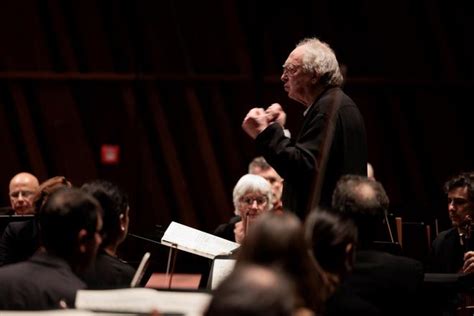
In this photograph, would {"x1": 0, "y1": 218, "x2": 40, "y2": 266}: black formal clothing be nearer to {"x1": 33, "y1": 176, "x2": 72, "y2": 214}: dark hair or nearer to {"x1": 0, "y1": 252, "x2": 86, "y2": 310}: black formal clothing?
{"x1": 33, "y1": 176, "x2": 72, "y2": 214}: dark hair

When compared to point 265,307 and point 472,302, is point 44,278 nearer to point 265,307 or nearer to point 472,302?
point 265,307

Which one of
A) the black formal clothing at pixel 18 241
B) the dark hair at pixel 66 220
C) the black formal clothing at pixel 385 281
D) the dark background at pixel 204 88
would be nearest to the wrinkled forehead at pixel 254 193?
the black formal clothing at pixel 18 241

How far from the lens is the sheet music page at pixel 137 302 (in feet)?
7.93

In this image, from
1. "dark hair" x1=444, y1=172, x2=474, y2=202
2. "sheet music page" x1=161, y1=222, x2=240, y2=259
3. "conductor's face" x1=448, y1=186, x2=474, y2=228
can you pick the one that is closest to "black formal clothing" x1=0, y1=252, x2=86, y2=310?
"sheet music page" x1=161, y1=222, x2=240, y2=259

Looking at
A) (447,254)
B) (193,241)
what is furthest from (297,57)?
(447,254)

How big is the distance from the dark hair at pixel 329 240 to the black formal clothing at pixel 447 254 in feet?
7.12

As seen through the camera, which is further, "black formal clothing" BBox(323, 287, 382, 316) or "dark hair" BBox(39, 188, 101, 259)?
"dark hair" BBox(39, 188, 101, 259)

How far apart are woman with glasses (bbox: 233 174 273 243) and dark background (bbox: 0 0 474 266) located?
3255 mm

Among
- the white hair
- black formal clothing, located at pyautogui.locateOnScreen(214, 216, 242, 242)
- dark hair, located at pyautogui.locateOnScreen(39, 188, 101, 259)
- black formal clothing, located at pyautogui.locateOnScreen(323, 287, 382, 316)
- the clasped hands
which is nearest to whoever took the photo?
black formal clothing, located at pyautogui.locateOnScreen(323, 287, 382, 316)

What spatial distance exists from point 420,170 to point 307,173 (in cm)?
527

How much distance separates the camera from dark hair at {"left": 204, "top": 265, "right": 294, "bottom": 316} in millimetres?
1618

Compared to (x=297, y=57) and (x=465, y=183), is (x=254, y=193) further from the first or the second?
(x=297, y=57)

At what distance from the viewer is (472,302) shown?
4.34 meters

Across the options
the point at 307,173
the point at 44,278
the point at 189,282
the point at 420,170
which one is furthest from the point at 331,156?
the point at 420,170
